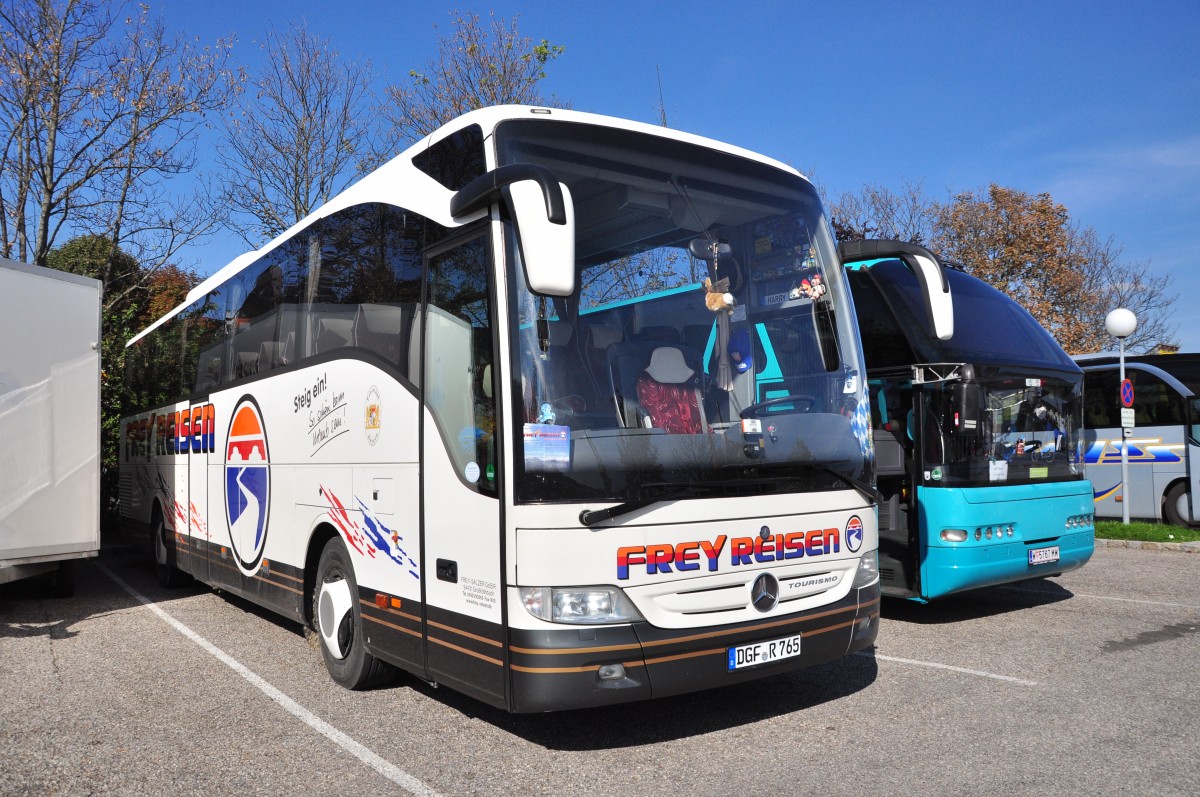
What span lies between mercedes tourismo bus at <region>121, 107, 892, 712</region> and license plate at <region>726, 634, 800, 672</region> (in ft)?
0.04

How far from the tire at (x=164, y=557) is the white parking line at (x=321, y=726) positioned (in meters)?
2.45

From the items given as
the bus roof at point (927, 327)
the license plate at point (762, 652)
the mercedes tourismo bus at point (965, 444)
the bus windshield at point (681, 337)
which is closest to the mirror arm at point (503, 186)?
the bus windshield at point (681, 337)

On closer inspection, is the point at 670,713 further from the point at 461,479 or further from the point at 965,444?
the point at 965,444

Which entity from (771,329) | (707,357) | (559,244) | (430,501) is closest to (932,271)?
(771,329)

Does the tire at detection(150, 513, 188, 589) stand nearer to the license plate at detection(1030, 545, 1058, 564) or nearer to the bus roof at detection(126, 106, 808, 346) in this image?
the bus roof at detection(126, 106, 808, 346)

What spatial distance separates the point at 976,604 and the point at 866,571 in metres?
4.42

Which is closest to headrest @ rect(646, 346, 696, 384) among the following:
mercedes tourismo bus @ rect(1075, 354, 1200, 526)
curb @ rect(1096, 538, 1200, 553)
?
curb @ rect(1096, 538, 1200, 553)

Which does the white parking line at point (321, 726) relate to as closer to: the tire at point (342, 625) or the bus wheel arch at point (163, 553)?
the tire at point (342, 625)

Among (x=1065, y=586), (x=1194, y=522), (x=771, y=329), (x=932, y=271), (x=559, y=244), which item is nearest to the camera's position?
(x=559, y=244)

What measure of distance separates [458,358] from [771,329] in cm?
179

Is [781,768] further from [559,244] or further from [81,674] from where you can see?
[81,674]

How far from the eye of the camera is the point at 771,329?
5328mm

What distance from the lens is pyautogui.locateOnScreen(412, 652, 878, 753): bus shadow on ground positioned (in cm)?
514

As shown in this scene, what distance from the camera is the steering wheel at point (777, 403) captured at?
191 inches
